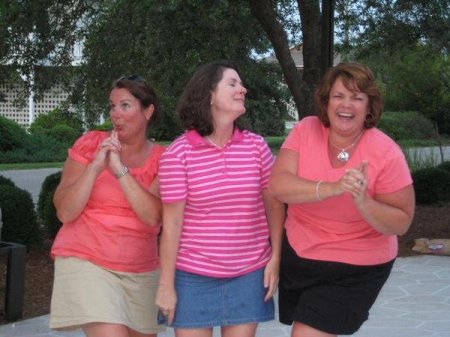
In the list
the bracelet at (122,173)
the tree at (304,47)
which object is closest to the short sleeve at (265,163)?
the bracelet at (122,173)

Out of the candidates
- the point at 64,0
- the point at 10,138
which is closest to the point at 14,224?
the point at 64,0

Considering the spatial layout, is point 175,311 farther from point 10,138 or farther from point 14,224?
point 10,138

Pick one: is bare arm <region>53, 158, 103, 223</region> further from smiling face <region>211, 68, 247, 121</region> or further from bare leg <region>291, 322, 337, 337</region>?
bare leg <region>291, 322, 337, 337</region>

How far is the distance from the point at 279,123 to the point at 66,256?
3591 cm

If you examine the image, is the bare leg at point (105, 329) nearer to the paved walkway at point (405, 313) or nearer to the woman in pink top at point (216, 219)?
the woman in pink top at point (216, 219)

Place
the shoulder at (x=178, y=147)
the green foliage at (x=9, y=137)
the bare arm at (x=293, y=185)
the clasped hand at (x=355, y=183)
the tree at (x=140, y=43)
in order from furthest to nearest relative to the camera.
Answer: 1. the green foliage at (x=9, y=137)
2. the tree at (x=140, y=43)
3. the shoulder at (x=178, y=147)
4. the bare arm at (x=293, y=185)
5. the clasped hand at (x=355, y=183)

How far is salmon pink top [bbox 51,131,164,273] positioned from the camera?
11.9ft

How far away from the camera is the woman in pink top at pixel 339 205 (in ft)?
11.0

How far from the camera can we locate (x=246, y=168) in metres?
3.49

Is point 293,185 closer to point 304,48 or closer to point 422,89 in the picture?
point 304,48

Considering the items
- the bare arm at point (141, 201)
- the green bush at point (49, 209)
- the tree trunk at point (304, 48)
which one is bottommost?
the green bush at point (49, 209)

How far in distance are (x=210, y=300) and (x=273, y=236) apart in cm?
39

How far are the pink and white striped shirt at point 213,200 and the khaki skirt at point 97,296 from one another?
32 cm

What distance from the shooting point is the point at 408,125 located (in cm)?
3659
